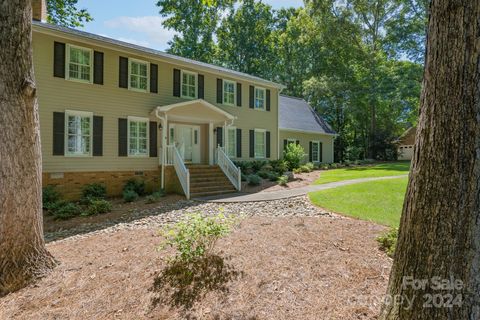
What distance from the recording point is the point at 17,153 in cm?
385

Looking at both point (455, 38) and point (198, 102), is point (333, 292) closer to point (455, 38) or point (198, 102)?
point (455, 38)

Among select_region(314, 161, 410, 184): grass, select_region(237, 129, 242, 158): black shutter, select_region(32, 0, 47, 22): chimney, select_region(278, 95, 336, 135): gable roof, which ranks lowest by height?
select_region(314, 161, 410, 184): grass

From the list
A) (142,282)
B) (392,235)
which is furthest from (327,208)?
(142,282)

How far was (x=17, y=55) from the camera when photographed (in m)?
3.78

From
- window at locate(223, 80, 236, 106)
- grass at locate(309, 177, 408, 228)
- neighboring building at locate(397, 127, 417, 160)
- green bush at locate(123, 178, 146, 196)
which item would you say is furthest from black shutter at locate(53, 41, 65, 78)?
neighboring building at locate(397, 127, 417, 160)

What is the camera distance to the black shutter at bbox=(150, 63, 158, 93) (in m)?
11.9

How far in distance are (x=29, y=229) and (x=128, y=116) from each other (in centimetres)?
802

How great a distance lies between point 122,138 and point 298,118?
1438 cm

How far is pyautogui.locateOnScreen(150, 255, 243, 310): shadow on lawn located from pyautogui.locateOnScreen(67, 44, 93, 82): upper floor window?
30.4 feet

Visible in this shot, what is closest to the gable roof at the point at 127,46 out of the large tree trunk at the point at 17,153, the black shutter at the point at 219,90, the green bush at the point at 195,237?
the black shutter at the point at 219,90

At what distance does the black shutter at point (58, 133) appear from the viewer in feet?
31.9

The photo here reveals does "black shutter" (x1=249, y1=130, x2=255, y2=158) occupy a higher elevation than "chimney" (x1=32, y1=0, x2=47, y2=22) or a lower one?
lower

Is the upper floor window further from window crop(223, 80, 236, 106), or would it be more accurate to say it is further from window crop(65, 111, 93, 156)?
window crop(223, 80, 236, 106)

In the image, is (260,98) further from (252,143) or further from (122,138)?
(122,138)
